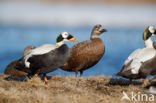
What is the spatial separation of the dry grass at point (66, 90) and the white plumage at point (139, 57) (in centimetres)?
43

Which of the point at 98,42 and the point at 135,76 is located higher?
the point at 98,42

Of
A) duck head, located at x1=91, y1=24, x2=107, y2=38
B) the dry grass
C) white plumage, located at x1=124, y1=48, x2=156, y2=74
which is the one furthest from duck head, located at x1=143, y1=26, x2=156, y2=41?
duck head, located at x1=91, y1=24, x2=107, y2=38

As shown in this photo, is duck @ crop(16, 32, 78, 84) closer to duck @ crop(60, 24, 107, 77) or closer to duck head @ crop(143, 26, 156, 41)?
duck @ crop(60, 24, 107, 77)

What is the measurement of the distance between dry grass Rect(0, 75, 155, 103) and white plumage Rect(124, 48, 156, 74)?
0.43 metres

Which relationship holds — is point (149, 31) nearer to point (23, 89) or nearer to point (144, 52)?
point (144, 52)

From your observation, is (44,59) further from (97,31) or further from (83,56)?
(97,31)

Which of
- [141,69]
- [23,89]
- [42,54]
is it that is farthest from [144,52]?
[23,89]

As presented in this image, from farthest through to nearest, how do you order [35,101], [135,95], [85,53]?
[85,53] < [135,95] < [35,101]

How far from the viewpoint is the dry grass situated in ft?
18.9

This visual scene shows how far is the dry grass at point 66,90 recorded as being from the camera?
5.77 metres

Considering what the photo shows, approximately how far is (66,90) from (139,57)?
1.71 m

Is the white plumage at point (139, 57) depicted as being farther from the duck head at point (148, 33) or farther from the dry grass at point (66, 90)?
the duck head at point (148, 33)

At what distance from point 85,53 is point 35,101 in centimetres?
342

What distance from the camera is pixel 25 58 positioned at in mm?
7145
